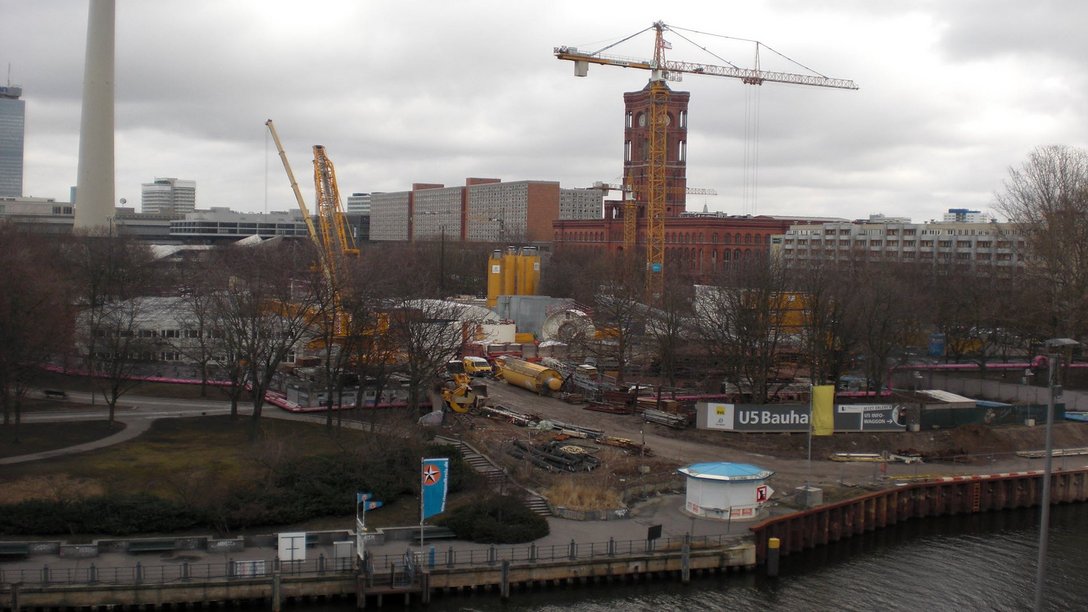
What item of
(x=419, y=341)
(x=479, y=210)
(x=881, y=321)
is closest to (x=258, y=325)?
(x=419, y=341)

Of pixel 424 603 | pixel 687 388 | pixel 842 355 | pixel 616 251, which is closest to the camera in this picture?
pixel 424 603

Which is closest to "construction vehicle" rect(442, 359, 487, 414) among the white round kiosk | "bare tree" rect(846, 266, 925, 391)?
the white round kiosk

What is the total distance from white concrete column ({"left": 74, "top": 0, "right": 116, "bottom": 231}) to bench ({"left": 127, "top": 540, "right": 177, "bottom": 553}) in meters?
70.3

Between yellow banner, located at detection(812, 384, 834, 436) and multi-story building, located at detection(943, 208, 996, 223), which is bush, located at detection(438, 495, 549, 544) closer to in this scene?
yellow banner, located at detection(812, 384, 834, 436)

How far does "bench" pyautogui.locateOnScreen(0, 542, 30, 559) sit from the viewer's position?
856 inches

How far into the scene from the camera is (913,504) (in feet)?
102

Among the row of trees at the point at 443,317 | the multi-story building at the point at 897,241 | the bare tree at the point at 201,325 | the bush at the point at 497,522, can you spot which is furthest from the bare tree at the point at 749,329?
the multi-story building at the point at 897,241

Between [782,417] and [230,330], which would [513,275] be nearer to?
[782,417]

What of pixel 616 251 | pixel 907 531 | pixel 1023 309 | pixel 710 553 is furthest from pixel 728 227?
pixel 710 553

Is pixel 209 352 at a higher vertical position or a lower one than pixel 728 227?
lower

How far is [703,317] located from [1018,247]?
3401 centimetres

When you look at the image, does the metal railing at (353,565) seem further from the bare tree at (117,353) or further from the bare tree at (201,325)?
the bare tree at (201,325)

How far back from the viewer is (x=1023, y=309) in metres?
51.5

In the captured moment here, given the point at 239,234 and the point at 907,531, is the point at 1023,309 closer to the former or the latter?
Answer: the point at 907,531
